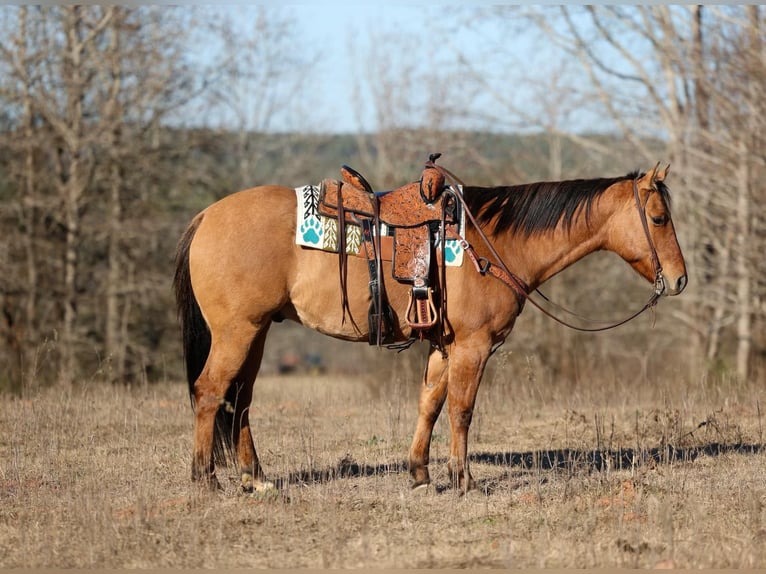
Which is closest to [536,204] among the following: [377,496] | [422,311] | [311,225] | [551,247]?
[551,247]

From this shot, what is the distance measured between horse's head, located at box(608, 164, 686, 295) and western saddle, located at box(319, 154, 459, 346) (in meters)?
1.18

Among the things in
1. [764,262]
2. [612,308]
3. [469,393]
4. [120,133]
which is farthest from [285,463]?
[612,308]

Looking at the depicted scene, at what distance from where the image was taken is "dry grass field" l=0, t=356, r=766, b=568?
4.77 m

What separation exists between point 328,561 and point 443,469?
2415 mm

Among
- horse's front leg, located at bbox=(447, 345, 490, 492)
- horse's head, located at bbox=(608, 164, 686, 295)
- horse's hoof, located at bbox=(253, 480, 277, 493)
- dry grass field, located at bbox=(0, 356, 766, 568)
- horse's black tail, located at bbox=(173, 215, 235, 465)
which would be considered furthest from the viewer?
horse's black tail, located at bbox=(173, 215, 235, 465)

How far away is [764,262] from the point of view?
51.5ft

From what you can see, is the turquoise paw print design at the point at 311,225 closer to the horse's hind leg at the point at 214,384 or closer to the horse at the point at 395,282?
the horse at the point at 395,282

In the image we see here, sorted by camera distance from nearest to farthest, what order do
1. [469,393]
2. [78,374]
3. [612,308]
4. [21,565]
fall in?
[21,565], [469,393], [78,374], [612,308]

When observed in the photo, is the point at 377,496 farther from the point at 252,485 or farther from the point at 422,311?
the point at 422,311

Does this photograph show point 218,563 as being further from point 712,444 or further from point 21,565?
point 712,444

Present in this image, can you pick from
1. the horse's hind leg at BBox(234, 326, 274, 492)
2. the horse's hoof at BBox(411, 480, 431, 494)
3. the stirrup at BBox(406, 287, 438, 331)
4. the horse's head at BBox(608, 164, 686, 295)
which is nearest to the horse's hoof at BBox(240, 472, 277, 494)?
the horse's hind leg at BBox(234, 326, 274, 492)

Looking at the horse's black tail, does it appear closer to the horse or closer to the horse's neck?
the horse

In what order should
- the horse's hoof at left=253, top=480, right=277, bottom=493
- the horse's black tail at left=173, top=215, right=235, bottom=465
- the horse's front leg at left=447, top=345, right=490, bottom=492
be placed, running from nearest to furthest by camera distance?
the horse's hoof at left=253, top=480, right=277, bottom=493
the horse's front leg at left=447, top=345, right=490, bottom=492
the horse's black tail at left=173, top=215, right=235, bottom=465

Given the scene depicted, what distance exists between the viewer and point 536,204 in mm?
6332
